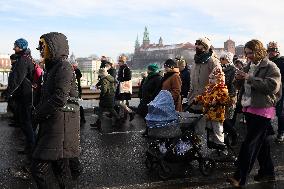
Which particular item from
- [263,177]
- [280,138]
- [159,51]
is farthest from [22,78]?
[159,51]

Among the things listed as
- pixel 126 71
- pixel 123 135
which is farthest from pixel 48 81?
pixel 126 71

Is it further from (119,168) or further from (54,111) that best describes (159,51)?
(54,111)

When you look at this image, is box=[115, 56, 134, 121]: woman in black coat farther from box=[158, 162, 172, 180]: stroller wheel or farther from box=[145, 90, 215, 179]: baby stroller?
box=[158, 162, 172, 180]: stroller wheel

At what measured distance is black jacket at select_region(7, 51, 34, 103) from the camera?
648cm

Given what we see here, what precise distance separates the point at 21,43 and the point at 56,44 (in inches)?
98.6

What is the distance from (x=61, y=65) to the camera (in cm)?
423

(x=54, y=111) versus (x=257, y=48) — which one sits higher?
(x=257, y=48)

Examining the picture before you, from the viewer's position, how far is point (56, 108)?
4.20 meters

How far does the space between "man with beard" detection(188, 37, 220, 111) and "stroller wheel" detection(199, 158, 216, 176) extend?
1103mm

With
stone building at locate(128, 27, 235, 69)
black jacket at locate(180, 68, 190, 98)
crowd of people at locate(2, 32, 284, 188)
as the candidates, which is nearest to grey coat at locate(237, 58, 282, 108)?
crowd of people at locate(2, 32, 284, 188)

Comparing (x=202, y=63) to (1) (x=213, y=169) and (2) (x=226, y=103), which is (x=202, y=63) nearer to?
(2) (x=226, y=103)

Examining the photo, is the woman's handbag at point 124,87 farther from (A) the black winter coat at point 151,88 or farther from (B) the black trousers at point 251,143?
(B) the black trousers at point 251,143

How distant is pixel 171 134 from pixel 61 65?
235 centimetres

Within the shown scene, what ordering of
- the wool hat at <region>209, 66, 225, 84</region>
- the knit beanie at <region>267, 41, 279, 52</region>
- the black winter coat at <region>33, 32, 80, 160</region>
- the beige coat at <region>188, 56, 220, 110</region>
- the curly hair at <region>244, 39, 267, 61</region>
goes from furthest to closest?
the knit beanie at <region>267, 41, 279, 52</region> < the beige coat at <region>188, 56, 220, 110</region> < the wool hat at <region>209, 66, 225, 84</region> < the curly hair at <region>244, 39, 267, 61</region> < the black winter coat at <region>33, 32, 80, 160</region>
